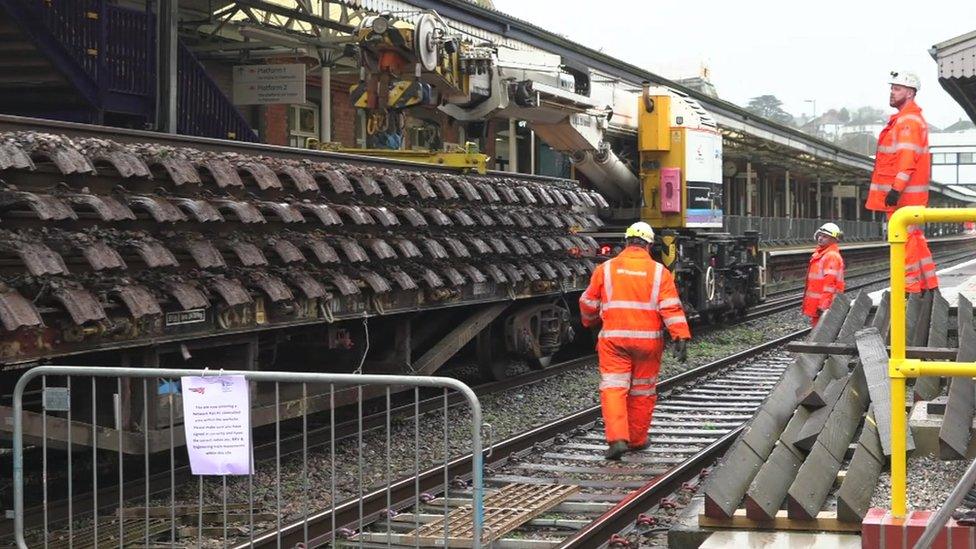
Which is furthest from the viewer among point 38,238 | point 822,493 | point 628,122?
point 628,122

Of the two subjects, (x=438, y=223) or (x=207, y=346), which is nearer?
(x=207, y=346)

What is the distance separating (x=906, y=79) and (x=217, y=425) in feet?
21.2

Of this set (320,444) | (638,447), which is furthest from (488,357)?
(638,447)

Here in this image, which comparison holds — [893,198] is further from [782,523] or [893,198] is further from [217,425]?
[217,425]

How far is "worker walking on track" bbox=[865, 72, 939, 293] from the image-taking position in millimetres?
9375

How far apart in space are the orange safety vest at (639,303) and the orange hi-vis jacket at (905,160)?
1.75m

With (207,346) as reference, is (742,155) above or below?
above

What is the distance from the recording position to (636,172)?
18641 mm

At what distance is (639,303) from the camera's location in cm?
926

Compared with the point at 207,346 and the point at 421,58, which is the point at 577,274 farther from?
the point at 207,346

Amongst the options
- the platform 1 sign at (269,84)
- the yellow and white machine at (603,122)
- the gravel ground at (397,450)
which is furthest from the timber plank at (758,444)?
the platform 1 sign at (269,84)

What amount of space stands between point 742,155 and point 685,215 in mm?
14413

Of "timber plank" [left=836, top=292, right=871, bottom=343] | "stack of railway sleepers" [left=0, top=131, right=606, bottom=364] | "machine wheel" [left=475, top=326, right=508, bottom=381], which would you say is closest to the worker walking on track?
"timber plank" [left=836, top=292, right=871, bottom=343]

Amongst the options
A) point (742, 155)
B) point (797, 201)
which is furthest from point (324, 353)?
point (797, 201)
